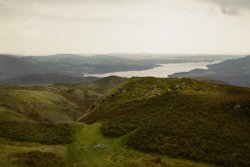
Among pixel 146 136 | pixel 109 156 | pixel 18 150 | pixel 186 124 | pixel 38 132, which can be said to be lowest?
pixel 109 156

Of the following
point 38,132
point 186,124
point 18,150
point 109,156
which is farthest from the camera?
point 38,132

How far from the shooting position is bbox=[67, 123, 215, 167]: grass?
48.9 m

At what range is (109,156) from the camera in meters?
51.6

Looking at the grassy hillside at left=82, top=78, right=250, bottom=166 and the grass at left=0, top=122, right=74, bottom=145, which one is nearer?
the grassy hillside at left=82, top=78, right=250, bottom=166

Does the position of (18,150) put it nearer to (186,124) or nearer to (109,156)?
(109,156)

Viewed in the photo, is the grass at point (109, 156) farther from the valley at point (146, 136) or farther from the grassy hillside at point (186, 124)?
the grassy hillside at point (186, 124)

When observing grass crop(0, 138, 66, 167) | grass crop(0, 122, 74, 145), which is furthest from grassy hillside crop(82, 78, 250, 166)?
grass crop(0, 138, 66, 167)

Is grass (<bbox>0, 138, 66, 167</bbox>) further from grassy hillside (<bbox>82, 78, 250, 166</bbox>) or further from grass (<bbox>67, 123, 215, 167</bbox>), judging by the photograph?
grassy hillside (<bbox>82, 78, 250, 166</bbox>)

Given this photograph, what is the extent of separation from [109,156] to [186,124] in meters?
17.5

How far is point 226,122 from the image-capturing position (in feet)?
205

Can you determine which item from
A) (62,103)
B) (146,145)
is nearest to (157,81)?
(146,145)

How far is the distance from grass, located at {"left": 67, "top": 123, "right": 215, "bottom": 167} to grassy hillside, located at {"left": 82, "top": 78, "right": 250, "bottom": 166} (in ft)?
6.23

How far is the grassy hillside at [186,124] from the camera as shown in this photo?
5316 cm

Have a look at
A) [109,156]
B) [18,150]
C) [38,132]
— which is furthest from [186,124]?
[18,150]
